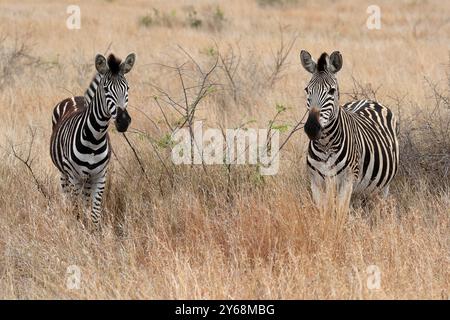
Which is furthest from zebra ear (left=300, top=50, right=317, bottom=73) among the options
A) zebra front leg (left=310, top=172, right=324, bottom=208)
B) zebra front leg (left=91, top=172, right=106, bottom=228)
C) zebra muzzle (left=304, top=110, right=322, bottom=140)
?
zebra front leg (left=91, top=172, right=106, bottom=228)

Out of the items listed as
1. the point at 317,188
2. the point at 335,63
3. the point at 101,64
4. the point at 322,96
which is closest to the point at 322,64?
the point at 335,63

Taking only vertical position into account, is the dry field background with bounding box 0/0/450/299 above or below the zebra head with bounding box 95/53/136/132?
below

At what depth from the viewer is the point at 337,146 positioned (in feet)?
18.7

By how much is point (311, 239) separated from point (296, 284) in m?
0.65

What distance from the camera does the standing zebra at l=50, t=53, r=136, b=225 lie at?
18.7ft

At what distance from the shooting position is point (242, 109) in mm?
9477

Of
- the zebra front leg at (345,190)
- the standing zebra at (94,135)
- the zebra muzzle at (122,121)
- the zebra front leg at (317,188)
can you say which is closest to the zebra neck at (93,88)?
the standing zebra at (94,135)

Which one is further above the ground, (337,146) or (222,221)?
(337,146)

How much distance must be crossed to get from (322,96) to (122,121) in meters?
1.46

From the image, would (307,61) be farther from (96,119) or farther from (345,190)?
(96,119)

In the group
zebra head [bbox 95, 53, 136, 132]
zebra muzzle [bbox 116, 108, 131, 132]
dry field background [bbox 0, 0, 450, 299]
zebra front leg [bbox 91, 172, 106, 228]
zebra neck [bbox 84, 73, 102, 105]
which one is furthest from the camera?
zebra front leg [bbox 91, 172, 106, 228]

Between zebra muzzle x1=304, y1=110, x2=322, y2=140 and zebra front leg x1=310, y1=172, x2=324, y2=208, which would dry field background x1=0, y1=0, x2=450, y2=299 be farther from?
zebra muzzle x1=304, y1=110, x2=322, y2=140
